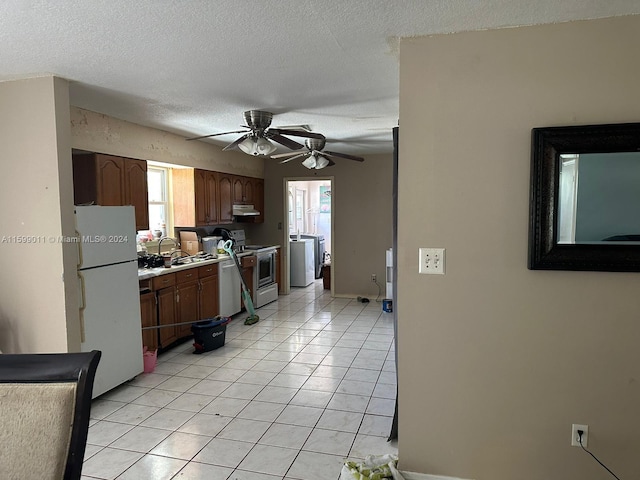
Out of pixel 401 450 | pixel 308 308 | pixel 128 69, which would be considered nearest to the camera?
pixel 401 450

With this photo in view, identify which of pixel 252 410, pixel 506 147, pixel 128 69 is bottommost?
pixel 252 410

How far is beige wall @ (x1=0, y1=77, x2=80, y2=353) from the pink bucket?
0.88m

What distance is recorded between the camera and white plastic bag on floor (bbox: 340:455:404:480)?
2.05 meters

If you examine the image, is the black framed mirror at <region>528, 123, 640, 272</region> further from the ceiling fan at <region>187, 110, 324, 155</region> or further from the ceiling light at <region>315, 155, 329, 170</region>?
the ceiling light at <region>315, 155, 329, 170</region>

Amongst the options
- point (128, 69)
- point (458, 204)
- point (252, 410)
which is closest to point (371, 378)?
point (252, 410)

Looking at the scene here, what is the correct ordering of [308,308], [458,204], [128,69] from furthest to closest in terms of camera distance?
[308,308], [128,69], [458,204]

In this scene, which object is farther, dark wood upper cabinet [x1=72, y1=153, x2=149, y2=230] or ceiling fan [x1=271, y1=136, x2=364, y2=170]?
ceiling fan [x1=271, y1=136, x2=364, y2=170]

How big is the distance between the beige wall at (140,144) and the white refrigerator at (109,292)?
2.41 feet

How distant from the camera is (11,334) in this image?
2725mm

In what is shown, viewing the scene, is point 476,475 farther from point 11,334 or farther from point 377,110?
point 11,334

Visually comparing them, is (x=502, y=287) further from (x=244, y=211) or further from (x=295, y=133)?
(x=244, y=211)

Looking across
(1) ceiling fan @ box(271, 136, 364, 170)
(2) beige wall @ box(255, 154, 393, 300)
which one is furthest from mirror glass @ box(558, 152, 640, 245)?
(2) beige wall @ box(255, 154, 393, 300)

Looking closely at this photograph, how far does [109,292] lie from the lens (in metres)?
3.09

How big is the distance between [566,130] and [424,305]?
0.99 meters
